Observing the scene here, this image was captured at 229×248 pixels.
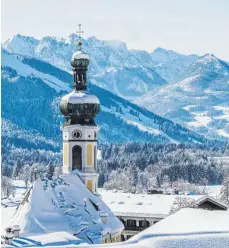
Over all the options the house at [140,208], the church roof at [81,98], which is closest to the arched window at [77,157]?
the church roof at [81,98]

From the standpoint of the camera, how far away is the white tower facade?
68.2 metres

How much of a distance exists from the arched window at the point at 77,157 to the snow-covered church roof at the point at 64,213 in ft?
23.1

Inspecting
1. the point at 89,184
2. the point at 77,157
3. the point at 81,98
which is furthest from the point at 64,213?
the point at 81,98

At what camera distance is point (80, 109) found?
69750 millimetres

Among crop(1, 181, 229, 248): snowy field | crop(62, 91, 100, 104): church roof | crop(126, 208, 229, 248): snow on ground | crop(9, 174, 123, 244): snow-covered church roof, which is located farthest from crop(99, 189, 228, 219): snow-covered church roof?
crop(126, 208, 229, 248): snow on ground

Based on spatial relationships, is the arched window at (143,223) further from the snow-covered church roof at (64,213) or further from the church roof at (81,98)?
the snow-covered church roof at (64,213)

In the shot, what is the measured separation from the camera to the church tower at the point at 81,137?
68188 millimetres

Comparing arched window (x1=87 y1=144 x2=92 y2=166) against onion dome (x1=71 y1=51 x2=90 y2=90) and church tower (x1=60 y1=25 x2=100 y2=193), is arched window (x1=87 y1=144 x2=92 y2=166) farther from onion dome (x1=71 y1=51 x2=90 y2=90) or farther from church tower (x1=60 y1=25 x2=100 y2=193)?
onion dome (x1=71 y1=51 x2=90 y2=90)

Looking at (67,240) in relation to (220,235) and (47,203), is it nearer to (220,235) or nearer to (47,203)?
(47,203)

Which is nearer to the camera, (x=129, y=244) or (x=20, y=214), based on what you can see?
(x=129, y=244)

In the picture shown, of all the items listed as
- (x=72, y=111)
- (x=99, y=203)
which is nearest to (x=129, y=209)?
(x=72, y=111)

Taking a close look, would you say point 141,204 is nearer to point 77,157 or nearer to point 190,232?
point 77,157

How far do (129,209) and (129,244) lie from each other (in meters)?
74.5

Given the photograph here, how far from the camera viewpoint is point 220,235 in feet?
74.9
